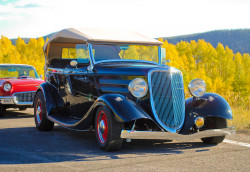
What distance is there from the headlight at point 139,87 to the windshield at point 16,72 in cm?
717

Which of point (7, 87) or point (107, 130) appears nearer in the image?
point (107, 130)

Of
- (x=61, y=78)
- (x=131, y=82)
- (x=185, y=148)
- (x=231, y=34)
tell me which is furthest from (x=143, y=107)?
(x=231, y=34)

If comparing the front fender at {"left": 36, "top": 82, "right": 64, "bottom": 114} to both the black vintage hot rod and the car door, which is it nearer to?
the black vintage hot rod

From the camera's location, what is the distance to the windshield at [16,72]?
11.4 meters

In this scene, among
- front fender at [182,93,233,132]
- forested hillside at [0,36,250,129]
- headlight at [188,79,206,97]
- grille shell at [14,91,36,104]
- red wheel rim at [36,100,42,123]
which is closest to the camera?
front fender at [182,93,233,132]

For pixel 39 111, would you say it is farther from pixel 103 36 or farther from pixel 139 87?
pixel 139 87

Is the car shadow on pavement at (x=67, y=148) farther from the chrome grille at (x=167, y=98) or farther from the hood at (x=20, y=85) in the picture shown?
the hood at (x=20, y=85)

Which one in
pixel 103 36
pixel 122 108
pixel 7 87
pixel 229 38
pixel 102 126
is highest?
pixel 229 38

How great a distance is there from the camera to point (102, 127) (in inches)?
212

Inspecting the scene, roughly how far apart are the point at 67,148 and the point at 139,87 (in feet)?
5.20

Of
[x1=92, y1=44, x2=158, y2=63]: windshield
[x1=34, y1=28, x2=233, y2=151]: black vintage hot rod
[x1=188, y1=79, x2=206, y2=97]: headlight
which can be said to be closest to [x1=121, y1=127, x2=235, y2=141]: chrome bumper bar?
[x1=34, y1=28, x2=233, y2=151]: black vintage hot rod

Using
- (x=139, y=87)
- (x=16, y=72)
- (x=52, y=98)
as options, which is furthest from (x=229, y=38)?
(x=139, y=87)

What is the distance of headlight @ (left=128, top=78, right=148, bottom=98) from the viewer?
210 inches

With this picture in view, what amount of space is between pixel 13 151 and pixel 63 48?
3.54 m
